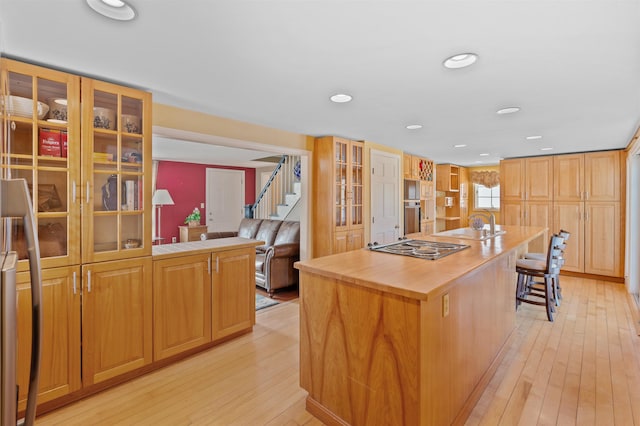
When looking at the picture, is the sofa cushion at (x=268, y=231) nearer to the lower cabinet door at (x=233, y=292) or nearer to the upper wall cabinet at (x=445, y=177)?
the lower cabinet door at (x=233, y=292)

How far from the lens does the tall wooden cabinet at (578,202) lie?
513 cm

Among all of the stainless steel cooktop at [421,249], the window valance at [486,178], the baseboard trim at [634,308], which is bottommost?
the baseboard trim at [634,308]

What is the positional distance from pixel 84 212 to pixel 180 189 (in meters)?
5.89

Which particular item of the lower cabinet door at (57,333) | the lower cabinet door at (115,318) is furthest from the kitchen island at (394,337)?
the lower cabinet door at (57,333)

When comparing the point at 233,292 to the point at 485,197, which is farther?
the point at 485,197

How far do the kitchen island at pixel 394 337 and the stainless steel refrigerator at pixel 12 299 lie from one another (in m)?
1.27

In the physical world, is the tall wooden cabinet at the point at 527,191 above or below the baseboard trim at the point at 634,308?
above

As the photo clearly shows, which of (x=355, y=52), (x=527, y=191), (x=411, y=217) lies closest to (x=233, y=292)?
(x=355, y=52)

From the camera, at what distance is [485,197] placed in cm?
835

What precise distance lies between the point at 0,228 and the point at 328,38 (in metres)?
1.52

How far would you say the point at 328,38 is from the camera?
1640mm

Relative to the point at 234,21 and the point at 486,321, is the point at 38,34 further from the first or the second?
the point at 486,321

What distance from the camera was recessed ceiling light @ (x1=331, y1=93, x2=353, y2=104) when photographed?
2.55m

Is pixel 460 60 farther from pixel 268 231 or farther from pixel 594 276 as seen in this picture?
pixel 594 276
